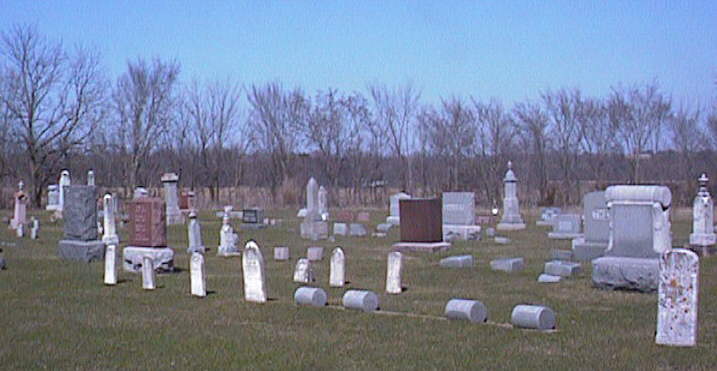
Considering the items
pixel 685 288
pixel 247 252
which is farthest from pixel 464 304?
pixel 247 252

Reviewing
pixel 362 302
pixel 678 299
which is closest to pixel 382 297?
pixel 362 302

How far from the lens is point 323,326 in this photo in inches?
404

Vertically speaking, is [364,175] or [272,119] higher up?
[272,119]

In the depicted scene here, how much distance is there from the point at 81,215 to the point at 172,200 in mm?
14925

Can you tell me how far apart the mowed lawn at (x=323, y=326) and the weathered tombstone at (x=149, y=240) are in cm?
51

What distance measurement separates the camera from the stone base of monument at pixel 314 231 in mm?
26125

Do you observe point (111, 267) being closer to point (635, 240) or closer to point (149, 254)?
point (149, 254)

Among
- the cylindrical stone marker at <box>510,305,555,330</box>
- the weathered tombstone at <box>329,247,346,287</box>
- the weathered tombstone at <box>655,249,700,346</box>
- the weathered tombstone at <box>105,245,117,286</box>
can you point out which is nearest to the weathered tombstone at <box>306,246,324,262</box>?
the weathered tombstone at <box>329,247,346,287</box>

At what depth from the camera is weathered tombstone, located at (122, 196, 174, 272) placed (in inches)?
659

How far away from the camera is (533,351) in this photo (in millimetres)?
8609

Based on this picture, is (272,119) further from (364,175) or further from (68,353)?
(68,353)

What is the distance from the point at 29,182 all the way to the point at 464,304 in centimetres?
4471

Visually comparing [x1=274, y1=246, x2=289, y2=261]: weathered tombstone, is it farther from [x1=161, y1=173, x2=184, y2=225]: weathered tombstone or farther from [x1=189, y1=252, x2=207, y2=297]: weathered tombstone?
[x1=161, y1=173, x2=184, y2=225]: weathered tombstone

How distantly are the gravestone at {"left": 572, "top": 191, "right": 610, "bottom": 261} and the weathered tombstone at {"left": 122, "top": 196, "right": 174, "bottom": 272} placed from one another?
29.4 ft
